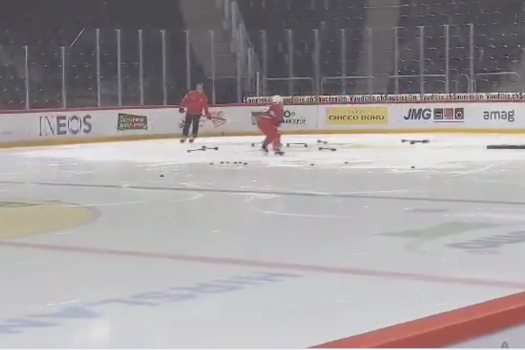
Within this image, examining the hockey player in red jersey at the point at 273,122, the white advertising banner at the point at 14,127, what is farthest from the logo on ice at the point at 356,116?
the white advertising banner at the point at 14,127

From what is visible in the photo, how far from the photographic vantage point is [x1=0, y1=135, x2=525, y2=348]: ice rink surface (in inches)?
94.7

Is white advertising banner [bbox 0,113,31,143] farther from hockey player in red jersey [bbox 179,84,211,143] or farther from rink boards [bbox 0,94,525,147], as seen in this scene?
hockey player in red jersey [bbox 179,84,211,143]

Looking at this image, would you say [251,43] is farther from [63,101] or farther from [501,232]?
[501,232]

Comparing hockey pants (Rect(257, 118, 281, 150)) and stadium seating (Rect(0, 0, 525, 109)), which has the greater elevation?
stadium seating (Rect(0, 0, 525, 109))

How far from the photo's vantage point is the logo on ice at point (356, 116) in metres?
16.1

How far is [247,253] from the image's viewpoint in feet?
12.0

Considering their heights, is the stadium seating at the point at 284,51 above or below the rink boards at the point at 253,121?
above

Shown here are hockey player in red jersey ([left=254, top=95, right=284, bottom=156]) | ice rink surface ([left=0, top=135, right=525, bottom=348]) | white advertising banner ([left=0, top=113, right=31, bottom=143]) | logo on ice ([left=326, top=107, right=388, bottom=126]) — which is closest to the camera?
ice rink surface ([left=0, top=135, right=525, bottom=348])

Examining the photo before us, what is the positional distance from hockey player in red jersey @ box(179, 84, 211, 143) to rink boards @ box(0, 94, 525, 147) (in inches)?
44.0

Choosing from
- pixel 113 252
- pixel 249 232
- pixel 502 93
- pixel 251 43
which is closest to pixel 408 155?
pixel 502 93

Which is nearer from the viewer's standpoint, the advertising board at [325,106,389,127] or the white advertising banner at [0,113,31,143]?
the white advertising banner at [0,113,31,143]

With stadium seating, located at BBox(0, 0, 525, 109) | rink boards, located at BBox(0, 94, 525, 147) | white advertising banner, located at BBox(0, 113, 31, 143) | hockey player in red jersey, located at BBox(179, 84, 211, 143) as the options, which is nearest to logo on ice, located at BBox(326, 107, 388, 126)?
rink boards, located at BBox(0, 94, 525, 147)

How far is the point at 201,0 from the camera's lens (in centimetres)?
1958

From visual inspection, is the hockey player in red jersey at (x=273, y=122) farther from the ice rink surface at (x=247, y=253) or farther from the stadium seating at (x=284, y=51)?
the stadium seating at (x=284, y=51)
